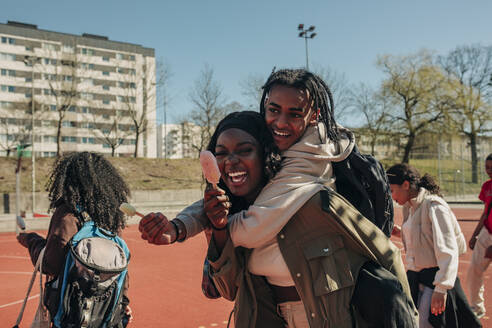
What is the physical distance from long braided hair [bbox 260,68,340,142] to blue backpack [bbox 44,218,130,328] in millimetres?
1507

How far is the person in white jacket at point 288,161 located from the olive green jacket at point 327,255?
0.08m

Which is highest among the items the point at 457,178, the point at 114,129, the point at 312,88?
the point at 114,129

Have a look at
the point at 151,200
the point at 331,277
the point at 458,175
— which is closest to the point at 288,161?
the point at 331,277

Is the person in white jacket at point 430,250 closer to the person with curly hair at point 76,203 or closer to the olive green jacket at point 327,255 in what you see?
the olive green jacket at point 327,255

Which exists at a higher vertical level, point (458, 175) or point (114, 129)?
point (114, 129)

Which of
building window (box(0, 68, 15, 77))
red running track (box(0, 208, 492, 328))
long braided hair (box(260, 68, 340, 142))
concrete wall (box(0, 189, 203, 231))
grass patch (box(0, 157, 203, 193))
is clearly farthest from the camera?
building window (box(0, 68, 15, 77))

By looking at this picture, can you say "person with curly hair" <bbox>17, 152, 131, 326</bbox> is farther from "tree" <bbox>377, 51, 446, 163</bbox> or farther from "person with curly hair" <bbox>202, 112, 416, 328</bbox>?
"tree" <bbox>377, 51, 446, 163</bbox>

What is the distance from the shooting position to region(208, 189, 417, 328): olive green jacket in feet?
5.81

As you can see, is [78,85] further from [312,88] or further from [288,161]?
[288,161]

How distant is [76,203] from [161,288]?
4672mm

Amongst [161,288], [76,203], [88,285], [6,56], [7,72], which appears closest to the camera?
[88,285]

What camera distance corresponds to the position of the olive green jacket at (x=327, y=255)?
1.77 metres

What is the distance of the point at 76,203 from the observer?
3.04 m

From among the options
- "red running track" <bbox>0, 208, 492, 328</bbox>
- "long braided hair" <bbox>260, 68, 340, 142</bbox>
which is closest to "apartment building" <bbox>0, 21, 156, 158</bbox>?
"red running track" <bbox>0, 208, 492, 328</bbox>
